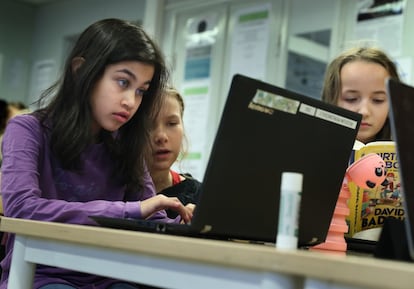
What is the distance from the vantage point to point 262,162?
2.83 ft

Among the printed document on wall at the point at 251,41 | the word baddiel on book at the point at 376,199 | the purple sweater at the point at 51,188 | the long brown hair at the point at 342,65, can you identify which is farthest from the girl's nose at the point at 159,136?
the printed document on wall at the point at 251,41

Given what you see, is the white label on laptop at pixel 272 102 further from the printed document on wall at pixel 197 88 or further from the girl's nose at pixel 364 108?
the printed document on wall at pixel 197 88

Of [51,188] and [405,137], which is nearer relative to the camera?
[405,137]

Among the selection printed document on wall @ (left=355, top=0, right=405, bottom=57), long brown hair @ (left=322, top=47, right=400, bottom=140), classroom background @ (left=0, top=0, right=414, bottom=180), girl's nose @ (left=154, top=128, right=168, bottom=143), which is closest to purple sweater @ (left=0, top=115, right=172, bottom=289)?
girl's nose @ (left=154, top=128, right=168, bottom=143)

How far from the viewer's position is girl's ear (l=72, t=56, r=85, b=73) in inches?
58.8

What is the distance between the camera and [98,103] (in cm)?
146

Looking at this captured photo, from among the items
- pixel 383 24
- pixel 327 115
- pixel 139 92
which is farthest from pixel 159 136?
pixel 383 24

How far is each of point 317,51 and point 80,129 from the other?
7.46 ft

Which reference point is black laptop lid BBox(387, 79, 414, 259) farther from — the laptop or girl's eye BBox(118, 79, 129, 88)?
girl's eye BBox(118, 79, 129, 88)

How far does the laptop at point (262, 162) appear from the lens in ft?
2.68

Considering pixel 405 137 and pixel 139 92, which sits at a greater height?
pixel 139 92

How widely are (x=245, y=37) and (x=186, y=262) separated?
3159 millimetres

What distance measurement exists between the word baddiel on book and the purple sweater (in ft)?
1.53

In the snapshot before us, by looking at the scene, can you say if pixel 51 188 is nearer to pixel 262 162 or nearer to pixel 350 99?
pixel 262 162
